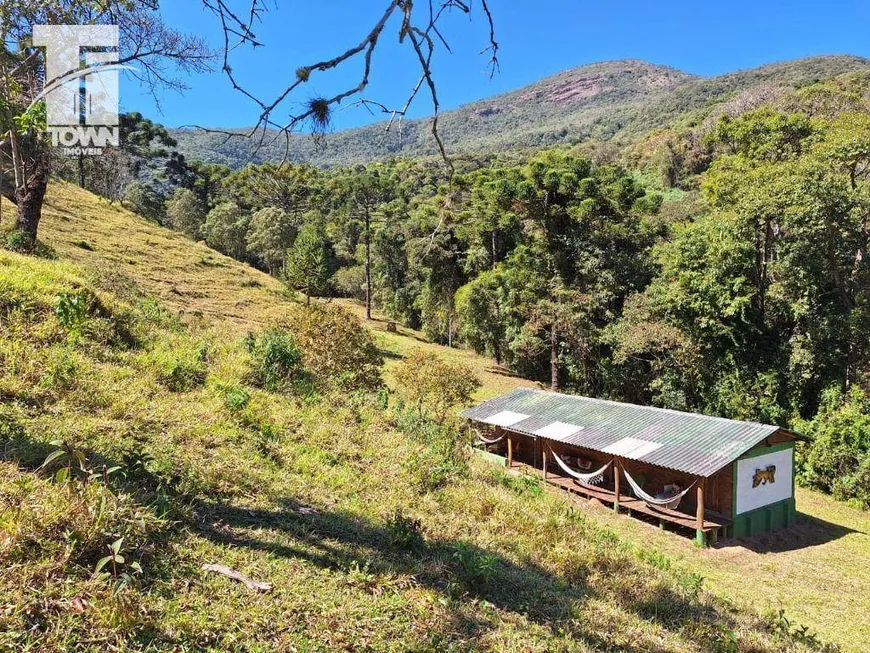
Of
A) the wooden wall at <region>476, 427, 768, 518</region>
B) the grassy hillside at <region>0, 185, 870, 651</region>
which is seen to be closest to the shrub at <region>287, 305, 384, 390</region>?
the grassy hillside at <region>0, 185, 870, 651</region>

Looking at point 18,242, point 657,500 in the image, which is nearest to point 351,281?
point 18,242

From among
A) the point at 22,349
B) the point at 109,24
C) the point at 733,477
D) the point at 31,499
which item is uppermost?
the point at 109,24

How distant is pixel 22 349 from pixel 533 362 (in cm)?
2514

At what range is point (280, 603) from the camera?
3033 mm

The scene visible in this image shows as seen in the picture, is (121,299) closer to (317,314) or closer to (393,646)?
(317,314)

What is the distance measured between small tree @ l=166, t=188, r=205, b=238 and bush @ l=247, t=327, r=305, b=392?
131 feet

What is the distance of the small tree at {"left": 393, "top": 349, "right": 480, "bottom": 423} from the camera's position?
15.9 meters

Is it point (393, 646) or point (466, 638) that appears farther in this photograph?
point (466, 638)

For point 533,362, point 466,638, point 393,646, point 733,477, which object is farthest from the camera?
point 533,362

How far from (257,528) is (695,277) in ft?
60.2

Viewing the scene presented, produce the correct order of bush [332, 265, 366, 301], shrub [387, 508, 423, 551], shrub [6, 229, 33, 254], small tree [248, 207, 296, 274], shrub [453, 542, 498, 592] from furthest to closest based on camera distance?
bush [332, 265, 366, 301] → small tree [248, 207, 296, 274] → shrub [6, 229, 33, 254] → shrub [387, 508, 423, 551] → shrub [453, 542, 498, 592]

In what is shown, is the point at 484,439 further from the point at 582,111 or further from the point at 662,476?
the point at 582,111

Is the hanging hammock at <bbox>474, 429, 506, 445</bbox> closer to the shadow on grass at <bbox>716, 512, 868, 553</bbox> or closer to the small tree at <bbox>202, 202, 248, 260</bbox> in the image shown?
the shadow on grass at <bbox>716, 512, 868, 553</bbox>

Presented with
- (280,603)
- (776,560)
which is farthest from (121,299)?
(776,560)
